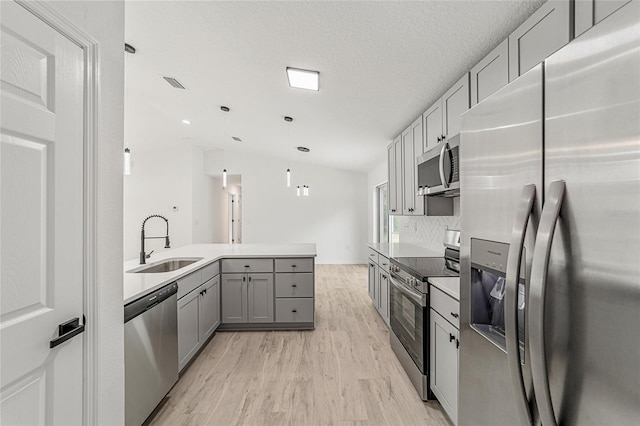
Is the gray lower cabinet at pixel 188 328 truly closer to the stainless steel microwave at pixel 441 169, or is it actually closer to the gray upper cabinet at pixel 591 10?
the stainless steel microwave at pixel 441 169

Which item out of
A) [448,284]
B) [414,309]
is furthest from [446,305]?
[414,309]

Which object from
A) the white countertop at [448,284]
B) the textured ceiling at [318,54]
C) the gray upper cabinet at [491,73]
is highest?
the textured ceiling at [318,54]

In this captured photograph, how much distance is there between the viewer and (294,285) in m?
3.23

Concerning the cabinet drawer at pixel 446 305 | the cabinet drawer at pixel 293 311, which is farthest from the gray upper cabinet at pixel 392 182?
the cabinet drawer at pixel 446 305

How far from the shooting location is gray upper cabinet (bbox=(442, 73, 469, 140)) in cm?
203

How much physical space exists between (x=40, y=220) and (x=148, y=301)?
1.00 metres

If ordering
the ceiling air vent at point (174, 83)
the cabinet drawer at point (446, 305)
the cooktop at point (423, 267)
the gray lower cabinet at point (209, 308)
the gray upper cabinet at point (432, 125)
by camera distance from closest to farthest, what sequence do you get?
1. the cabinet drawer at point (446, 305)
2. the cooktop at point (423, 267)
3. the gray upper cabinet at point (432, 125)
4. the gray lower cabinet at point (209, 308)
5. the ceiling air vent at point (174, 83)

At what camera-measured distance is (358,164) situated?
21.6 ft

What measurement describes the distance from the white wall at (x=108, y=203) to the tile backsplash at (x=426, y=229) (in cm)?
275

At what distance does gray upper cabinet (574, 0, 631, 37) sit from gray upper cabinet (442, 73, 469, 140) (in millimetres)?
865

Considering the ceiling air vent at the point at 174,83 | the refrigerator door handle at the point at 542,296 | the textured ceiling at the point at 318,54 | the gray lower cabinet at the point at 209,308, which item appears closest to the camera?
the refrigerator door handle at the point at 542,296

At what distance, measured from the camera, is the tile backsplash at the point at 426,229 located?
3.03 m

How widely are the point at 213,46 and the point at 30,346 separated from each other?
2356 mm

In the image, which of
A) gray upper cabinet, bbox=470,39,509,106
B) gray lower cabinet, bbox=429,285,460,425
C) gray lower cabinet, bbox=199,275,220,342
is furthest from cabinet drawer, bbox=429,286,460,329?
gray lower cabinet, bbox=199,275,220,342
